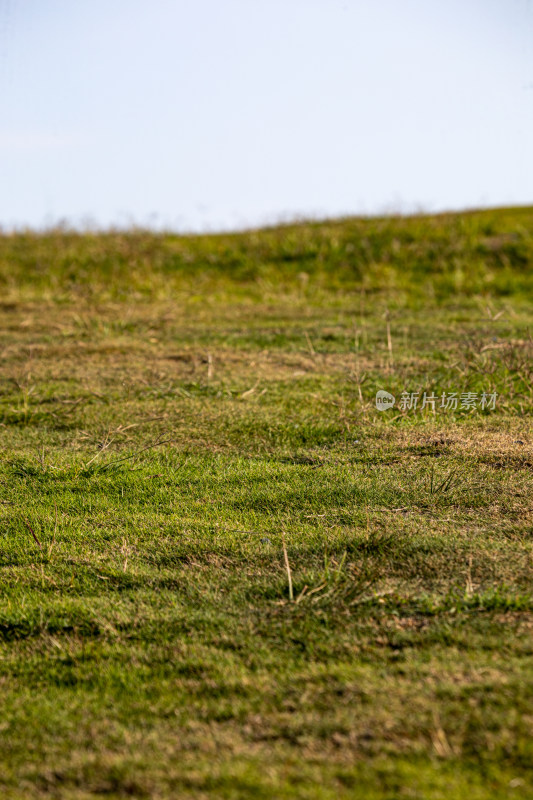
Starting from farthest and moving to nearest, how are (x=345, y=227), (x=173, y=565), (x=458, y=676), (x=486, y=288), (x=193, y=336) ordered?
(x=345, y=227), (x=486, y=288), (x=193, y=336), (x=173, y=565), (x=458, y=676)

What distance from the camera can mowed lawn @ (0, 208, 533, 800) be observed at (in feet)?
5.82

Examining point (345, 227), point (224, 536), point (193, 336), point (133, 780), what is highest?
point (345, 227)

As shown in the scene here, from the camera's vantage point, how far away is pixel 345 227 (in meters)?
13.4

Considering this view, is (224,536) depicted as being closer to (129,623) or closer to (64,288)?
(129,623)

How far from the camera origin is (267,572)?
2627 mm

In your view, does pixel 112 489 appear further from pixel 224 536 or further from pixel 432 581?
pixel 432 581

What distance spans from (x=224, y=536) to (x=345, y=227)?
36.9 ft

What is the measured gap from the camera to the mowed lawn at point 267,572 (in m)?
1.78

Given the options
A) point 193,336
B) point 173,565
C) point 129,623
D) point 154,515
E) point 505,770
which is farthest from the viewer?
point 193,336

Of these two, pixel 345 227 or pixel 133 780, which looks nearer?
pixel 133 780

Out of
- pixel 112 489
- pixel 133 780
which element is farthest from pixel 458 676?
pixel 112 489

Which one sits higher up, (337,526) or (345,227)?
(345,227)

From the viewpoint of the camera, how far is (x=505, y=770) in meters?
1.68

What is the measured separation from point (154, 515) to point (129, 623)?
79 centimetres
